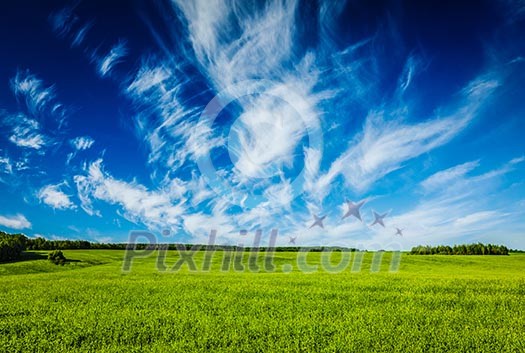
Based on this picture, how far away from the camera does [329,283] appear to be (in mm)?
20594

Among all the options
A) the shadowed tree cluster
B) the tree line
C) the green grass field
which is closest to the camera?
the green grass field

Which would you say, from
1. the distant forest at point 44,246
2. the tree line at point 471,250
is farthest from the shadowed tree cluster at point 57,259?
the tree line at point 471,250

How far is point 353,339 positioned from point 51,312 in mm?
11037

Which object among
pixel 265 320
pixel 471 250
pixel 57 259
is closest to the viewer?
pixel 265 320

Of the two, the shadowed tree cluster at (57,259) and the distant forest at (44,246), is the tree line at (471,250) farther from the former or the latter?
the shadowed tree cluster at (57,259)

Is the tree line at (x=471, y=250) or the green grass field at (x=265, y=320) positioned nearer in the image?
the green grass field at (x=265, y=320)

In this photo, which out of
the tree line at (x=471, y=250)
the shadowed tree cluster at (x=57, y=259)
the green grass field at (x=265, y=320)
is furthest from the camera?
the tree line at (x=471, y=250)

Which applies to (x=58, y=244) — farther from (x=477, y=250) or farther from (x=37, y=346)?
(x=477, y=250)

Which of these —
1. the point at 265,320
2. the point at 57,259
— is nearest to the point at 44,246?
the point at 57,259

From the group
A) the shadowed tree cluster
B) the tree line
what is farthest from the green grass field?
the tree line

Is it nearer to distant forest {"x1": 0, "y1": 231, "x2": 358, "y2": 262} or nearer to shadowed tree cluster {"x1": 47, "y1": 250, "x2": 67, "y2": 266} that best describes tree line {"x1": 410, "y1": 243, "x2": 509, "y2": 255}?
distant forest {"x1": 0, "y1": 231, "x2": 358, "y2": 262}

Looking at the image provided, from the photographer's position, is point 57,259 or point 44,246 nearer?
point 57,259

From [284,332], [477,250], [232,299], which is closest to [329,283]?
[232,299]

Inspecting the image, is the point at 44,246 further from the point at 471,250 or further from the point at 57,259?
the point at 471,250
